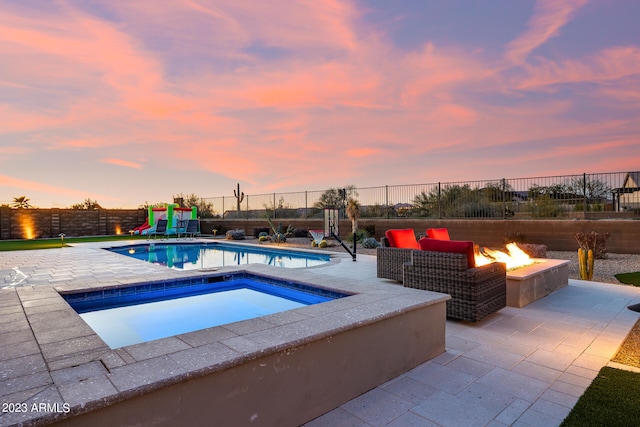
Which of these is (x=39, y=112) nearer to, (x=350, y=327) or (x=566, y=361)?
(x=350, y=327)

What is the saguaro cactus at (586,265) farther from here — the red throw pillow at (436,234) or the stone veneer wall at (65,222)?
the stone veneer wall at (65,222)

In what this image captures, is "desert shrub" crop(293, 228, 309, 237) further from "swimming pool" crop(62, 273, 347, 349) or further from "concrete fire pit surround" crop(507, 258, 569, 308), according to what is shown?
"concrete fire pit surround" crop(507, 258, 569, 308)

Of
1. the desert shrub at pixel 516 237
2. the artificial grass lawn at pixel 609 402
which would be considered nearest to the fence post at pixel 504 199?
the desert shrub at pixel 516 237

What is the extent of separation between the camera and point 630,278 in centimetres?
639

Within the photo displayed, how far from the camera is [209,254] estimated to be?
39.3 feet

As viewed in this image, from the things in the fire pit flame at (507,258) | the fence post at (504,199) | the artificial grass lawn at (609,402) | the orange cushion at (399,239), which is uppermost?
the fence post at (504,199)

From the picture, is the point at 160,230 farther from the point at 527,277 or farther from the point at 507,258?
the point at 527,277

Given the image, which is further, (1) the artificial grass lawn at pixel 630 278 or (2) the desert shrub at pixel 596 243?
(2) the desert shrub at pixel 596 243

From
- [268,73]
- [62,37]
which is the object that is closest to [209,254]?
[268,73]

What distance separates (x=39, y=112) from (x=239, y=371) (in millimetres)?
13357

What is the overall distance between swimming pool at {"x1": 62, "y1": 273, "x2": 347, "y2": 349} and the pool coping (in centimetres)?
88

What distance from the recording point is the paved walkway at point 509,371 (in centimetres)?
214

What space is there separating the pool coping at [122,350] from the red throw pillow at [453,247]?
1.05 metres

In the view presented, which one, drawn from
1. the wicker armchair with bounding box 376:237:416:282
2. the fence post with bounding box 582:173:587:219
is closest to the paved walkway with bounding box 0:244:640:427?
the wicker armchair with bounding box 376:237:416:282
